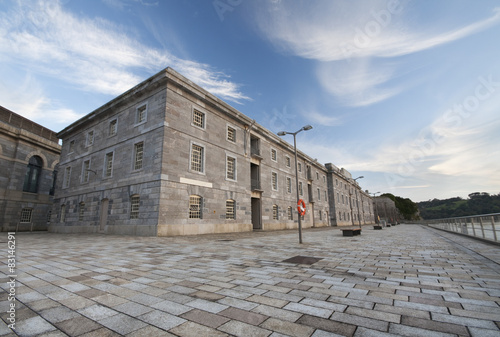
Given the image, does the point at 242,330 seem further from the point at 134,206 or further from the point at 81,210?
the point at 81,210

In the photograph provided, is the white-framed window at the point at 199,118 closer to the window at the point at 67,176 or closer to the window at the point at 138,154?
the window at the point at 138,154

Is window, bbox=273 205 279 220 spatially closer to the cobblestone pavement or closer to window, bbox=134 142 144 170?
window, bbox=134 142 144 170

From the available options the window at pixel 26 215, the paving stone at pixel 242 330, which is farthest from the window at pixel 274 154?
the window at pixel 26 215

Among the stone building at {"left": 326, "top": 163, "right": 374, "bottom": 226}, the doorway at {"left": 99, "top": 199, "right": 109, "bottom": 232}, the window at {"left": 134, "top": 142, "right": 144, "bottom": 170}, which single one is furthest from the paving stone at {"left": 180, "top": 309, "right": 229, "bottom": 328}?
the stone building at {"left": 326, "top": 163, "right": 374, "bottom": 226}

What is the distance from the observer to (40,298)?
3.40 metres

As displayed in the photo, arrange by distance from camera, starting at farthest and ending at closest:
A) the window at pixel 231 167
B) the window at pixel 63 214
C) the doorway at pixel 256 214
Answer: the doorway at pixel 256 214, the window at pixel 63 214, the window at pixel 231 167

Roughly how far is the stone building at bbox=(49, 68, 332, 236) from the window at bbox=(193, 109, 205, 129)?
0.02 m

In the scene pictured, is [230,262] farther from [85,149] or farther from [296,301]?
[85,149]

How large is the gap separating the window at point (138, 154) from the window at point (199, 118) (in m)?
4.36

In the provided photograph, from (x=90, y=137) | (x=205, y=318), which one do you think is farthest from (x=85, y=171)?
(x=205, y=318)

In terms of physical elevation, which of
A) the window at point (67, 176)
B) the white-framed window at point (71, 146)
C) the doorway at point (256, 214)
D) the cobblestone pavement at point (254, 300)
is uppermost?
the white-framed window at point (71, 146)

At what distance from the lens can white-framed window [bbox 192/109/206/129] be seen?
18.4 metres

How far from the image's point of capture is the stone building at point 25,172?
955 inches

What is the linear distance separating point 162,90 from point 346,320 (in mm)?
17340
